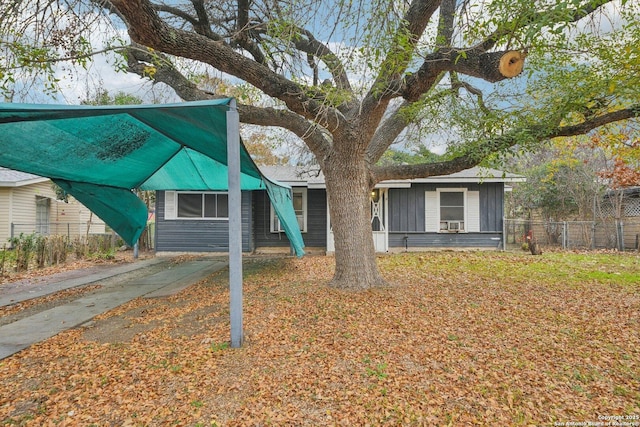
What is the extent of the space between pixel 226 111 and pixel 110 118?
147 centimetres

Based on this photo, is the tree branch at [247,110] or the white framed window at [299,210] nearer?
the tree branch at [247,110]

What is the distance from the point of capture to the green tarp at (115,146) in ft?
9.88

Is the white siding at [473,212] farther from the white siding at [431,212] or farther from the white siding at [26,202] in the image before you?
the white siding at [26,202]

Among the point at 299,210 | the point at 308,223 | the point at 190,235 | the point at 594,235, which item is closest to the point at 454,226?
the point at 308,223

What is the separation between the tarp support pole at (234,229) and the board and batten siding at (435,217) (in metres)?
8.77

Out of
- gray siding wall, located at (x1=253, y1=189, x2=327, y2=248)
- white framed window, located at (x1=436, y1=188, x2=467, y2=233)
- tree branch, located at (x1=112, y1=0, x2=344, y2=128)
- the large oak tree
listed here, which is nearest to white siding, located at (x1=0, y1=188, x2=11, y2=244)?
gray siding wall, located at (x1=253, y1=189, x2=327, y2=248)

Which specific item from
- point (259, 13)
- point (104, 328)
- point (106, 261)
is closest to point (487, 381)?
point (104, 328)

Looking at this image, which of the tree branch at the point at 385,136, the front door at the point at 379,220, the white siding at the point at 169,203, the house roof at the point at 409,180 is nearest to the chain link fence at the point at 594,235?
the house roof at the point at 409,180

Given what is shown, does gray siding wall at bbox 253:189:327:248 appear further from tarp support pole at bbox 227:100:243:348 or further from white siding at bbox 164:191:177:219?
tarp support pole at bbox 227:100:243:348

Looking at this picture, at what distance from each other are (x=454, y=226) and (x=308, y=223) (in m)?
5.01

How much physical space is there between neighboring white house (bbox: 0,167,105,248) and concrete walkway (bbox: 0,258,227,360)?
440cm

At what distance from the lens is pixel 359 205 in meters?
5.22

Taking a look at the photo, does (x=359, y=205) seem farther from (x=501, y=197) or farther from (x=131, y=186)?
(x=501, y=197)

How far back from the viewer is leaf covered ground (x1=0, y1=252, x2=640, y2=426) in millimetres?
2182
